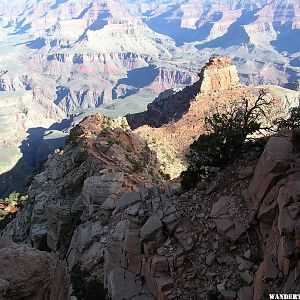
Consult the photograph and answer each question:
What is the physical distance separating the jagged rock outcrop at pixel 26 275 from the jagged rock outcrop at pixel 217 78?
64393mm

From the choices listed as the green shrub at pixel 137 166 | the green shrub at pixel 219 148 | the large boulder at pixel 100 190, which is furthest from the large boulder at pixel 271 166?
the green shrub at pixel 137 166

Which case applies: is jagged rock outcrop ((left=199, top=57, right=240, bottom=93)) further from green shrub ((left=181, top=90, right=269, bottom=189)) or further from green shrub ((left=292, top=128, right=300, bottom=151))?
green shrub ((left=292, top=128, right=300, bottom=151))

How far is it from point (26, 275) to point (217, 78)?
220ft

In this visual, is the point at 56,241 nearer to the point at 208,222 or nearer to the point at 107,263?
the point at 107,263

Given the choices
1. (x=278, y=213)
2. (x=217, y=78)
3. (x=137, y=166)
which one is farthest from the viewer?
(x=217, y=78)

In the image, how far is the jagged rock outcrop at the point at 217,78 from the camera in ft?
247

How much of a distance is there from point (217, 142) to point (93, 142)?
57.8ft

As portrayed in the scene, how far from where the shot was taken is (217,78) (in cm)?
7569

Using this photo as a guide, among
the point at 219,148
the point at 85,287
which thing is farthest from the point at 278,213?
the point at 85,287

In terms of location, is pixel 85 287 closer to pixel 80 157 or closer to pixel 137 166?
pixel 137 166

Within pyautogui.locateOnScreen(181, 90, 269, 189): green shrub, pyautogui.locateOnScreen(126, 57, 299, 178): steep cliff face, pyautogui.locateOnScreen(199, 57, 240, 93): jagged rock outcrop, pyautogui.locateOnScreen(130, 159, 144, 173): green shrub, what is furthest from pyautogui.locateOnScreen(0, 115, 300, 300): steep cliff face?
pyautogui.locateOnScreen(199, 57, 240, 93): jagged rock outcrop

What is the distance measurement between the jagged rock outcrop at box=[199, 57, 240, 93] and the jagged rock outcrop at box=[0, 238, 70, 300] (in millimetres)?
64393

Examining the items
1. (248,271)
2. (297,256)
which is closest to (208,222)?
(248,271)

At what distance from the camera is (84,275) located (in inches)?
802
